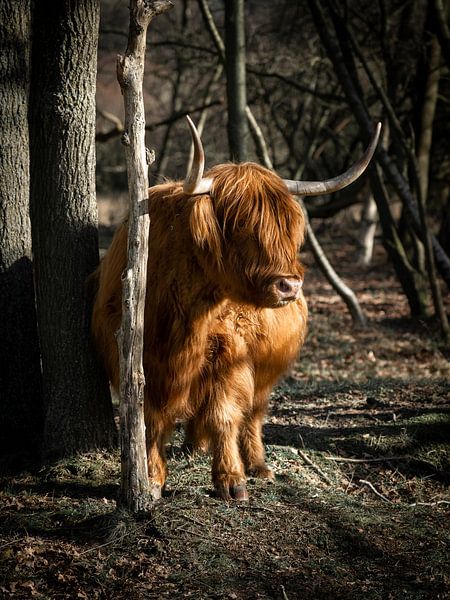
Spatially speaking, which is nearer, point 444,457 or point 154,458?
point 154,458

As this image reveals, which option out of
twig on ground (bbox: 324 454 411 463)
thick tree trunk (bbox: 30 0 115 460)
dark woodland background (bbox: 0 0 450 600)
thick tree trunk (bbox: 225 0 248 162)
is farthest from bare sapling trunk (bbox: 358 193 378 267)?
thick tree trunk (bbox: 30 0 115 460)

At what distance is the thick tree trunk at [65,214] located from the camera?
446 centimetres

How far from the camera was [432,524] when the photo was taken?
167 inches

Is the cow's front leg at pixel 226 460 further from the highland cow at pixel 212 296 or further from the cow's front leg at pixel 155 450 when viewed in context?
the cow's front leg at pixel 155 450

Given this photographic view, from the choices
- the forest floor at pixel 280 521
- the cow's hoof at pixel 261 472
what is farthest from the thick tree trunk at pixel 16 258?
the cow's hoof at pixel 261 472

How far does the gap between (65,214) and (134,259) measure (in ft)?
3.59

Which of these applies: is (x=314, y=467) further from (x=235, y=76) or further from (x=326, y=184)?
(x=235, y=76)

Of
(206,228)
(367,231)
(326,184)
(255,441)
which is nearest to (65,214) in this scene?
(206,228)

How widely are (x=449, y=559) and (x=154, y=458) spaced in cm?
167

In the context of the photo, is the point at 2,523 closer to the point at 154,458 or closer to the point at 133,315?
the point at 154,458

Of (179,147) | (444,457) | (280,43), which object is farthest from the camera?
(179,147)

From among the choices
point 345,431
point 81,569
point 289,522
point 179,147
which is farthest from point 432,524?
point 179,147

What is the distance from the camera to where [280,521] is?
13.2ft

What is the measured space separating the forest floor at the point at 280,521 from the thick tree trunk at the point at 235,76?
2.77m
